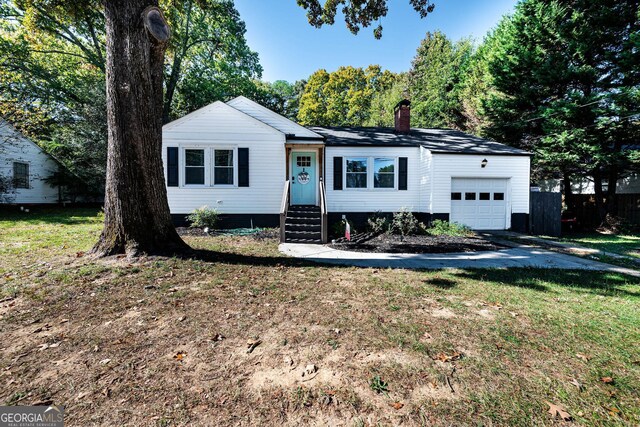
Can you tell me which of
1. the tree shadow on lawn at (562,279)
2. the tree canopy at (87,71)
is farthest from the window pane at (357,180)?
the tree canopy at (87,71)

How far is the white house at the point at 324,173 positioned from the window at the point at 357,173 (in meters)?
0.04

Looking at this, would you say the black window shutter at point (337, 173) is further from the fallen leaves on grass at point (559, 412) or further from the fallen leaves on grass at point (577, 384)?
the fallen leaves on grass at point (559, 412)

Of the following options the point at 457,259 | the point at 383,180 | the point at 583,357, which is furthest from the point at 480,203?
the point at 583,357

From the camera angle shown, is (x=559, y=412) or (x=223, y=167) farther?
(x=223, y=167)

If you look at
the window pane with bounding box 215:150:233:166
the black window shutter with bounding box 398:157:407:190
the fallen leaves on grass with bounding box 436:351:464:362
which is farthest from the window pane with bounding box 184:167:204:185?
the fallen leaves on grass with bounding box 436:351:464:362

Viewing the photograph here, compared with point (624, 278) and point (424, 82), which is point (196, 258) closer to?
point (624, 278)

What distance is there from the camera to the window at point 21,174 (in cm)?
1611

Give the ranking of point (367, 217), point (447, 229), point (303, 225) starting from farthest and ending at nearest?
point (367, 217), point (447, 229), point (303, 225)

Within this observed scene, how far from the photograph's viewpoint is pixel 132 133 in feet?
17.8

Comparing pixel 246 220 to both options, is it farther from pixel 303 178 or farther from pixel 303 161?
pixel 303 161

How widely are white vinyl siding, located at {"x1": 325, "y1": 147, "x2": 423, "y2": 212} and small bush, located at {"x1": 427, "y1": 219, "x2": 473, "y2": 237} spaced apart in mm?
1172

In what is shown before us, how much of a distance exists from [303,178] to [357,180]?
2392 millimetres

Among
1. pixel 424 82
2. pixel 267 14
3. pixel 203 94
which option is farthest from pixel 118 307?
pixel 424 82

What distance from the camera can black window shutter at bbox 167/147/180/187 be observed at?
428 inches
